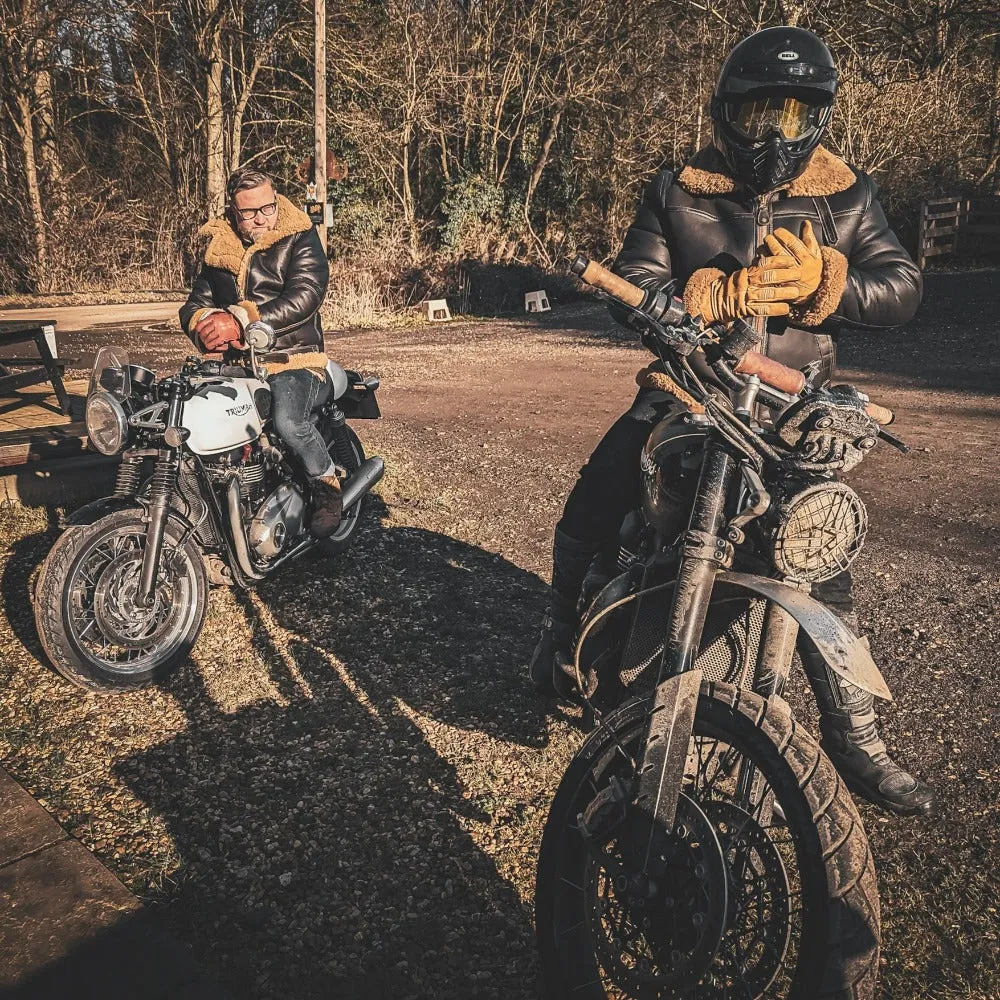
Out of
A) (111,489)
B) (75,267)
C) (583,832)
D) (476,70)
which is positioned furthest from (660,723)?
(476,70)

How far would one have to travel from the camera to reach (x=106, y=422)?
3.62 metres

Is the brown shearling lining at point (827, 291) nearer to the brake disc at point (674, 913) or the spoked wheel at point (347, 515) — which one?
the brake disc at point (674, 913)

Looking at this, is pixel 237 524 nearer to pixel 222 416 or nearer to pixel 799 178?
pixel 222 416

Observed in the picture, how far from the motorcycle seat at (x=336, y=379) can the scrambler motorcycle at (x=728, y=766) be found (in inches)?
123

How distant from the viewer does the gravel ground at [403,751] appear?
2.39m

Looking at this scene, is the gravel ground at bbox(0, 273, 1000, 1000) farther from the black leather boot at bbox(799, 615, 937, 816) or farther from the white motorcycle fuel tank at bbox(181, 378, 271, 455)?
the white motorcycle fuel tank at bbox(181, 378, 271, 455)

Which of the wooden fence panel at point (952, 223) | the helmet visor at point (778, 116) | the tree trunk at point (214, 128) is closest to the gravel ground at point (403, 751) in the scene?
the helmet visor at point (778, 116)

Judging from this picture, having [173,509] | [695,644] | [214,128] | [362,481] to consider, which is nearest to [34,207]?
[214,128]

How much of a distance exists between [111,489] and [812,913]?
489cm

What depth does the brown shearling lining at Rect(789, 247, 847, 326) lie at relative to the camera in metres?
2.34

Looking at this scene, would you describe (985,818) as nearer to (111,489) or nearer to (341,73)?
(111,489)

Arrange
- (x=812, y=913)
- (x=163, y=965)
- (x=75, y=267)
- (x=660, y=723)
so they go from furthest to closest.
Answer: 1. (x=75, y=267)
2. (x=163, y=965)
3. (x=660, y=723)
4. (x=812, y=913)

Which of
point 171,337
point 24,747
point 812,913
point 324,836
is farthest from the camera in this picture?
point 171,337

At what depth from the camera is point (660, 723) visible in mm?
1878
